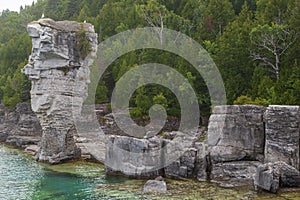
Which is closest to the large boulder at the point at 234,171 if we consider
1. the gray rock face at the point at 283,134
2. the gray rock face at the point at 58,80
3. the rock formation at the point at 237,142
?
the rock formation at the point at 237,142

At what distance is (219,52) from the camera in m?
37.7

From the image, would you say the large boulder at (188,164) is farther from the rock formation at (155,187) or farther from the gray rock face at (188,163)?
the rock formation at (155,187)

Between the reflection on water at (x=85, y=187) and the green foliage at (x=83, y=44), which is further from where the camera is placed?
the green foliage at (x=83, y=44)

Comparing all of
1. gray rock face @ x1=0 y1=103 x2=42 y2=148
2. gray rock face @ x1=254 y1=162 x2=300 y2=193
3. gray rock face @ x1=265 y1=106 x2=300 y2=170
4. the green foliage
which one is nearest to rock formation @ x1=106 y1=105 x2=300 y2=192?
gray rock face @ x1=265 y1=106 x2=300 y2=170

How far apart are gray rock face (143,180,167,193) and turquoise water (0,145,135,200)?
219 cm

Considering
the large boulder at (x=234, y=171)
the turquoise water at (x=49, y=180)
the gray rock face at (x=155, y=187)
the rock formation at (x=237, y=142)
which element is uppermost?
the rock formation at (x=237, y=142)

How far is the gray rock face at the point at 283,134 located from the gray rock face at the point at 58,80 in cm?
1715

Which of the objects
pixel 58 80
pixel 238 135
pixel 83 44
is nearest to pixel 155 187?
pixel 238 135

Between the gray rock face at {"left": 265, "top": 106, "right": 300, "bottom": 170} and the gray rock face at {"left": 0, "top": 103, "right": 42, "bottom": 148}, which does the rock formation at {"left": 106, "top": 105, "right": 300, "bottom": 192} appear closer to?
the gray rock face at {"left": 265, "top": 106, "right": 300, "bottom": 170}

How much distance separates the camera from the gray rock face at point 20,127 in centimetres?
4333

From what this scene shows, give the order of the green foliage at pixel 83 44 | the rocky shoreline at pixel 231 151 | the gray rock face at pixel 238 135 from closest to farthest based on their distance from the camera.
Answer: the rocky shoreline at pixel 231 151 < the gray rock face at pixel 238 135 < the green foliage at pixel 83 44

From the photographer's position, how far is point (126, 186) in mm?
22312

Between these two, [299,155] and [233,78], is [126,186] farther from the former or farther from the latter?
[233,78]

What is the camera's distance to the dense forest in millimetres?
32531
